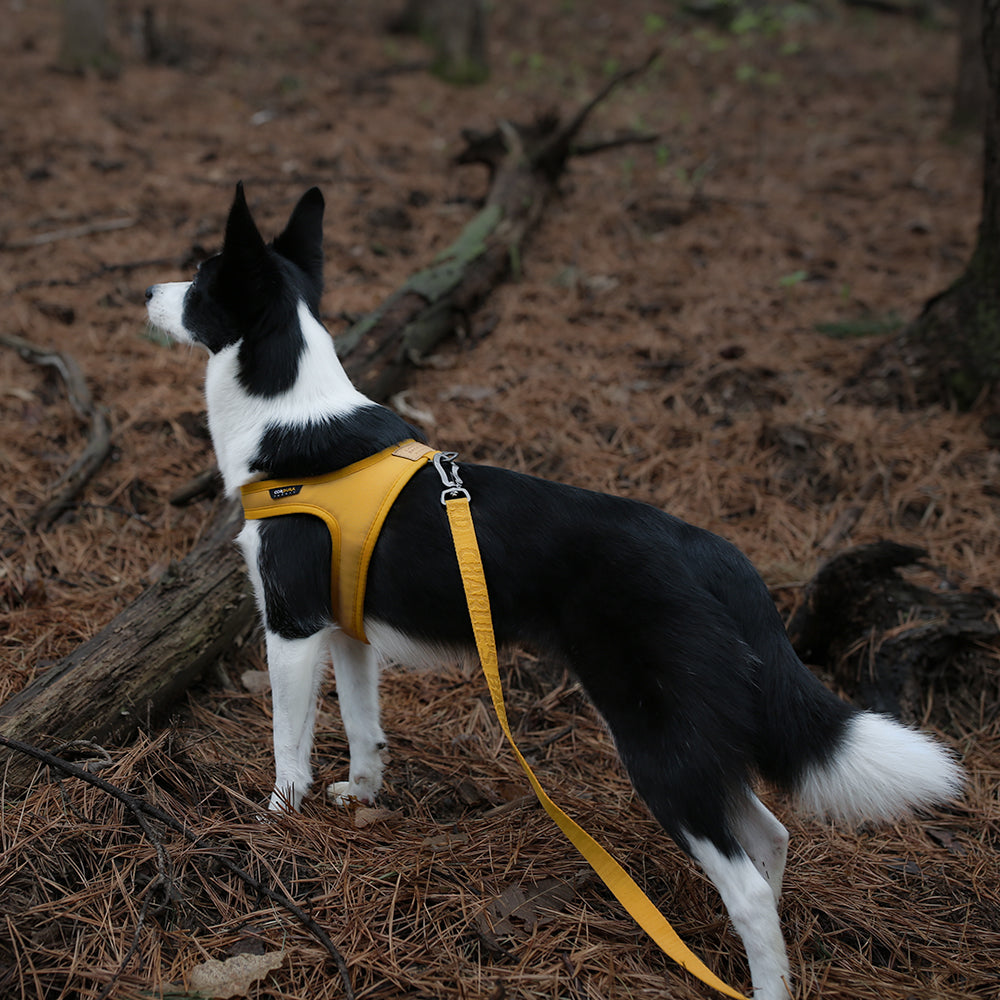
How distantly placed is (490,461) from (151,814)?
2387 mm

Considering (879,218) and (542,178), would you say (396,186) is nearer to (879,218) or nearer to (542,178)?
(542,178)

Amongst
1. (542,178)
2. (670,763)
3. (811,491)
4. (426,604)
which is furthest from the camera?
(542,178)

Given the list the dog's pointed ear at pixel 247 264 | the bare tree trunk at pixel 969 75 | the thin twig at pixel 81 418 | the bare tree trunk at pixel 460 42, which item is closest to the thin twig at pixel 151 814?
the dog's pointed ear at pixel 247 264

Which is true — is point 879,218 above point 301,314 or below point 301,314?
below

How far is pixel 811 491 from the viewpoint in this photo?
4.00m

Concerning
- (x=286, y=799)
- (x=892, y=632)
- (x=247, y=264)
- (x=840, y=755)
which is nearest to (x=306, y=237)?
(x=247, y=264)

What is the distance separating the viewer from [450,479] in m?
2.31

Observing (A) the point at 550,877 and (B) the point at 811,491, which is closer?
(A) the point at 550,877

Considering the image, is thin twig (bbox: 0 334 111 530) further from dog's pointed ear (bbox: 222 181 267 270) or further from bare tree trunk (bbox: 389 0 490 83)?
bare tree trunk (bbox: 389 0 490 83)

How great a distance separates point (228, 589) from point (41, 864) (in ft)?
3.60

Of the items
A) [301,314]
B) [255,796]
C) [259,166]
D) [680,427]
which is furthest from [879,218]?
[255,796]

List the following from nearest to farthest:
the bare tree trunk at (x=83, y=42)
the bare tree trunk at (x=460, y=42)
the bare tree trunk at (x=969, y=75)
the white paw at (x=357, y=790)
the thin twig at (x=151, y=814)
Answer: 1. the thin twig at (x=151, y=814)
2. the white paw at (x=357, y=790)
3. the bare tree trunk at (x=969, y=75)
4. the bare tree trunk at (x=83, y=42)
5. the bare tree trunk at (x=460, y=42)

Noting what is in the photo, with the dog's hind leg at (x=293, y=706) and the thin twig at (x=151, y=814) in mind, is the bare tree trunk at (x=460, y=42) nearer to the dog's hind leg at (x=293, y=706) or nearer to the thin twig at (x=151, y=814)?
the dog's hind leg at (x=293, y=706)

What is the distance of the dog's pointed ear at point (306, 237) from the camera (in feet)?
8.89
